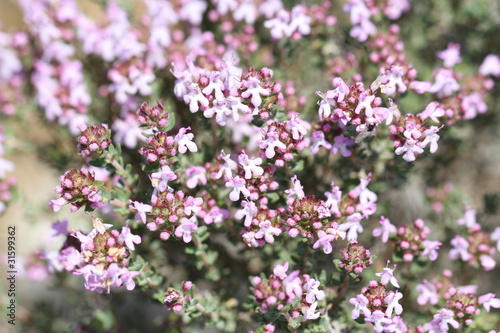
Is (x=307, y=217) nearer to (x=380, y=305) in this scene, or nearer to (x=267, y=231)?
(x=267, y=231)

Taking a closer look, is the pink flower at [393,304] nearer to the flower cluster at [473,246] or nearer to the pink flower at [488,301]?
the pink flower at [488,301]

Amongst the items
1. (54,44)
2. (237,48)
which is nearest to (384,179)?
(237,48)

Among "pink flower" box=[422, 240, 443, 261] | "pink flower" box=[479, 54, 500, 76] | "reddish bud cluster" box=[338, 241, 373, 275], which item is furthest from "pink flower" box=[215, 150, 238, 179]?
"pink flower" box=[479, 54, 500, 76]

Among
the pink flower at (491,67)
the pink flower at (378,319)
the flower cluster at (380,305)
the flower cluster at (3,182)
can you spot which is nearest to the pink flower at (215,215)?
the flower cluster at (380,305)

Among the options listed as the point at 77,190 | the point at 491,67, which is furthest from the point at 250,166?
the point at 491,67

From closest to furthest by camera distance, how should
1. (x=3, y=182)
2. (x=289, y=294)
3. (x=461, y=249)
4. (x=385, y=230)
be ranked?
(x=289, y=294), (x=385, y=230), (x=461, y=249), (x=3, y=182)

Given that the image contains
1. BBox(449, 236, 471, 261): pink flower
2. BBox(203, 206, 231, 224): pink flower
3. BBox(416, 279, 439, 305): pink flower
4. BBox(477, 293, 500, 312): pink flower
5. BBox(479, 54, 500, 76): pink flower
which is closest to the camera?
BBox(203, 206, 231, 224): pink flower

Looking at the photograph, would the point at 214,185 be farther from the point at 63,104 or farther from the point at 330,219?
the point at 63,104

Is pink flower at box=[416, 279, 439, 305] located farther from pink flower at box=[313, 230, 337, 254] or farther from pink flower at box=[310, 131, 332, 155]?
pink flower at box=[310, 131, 332, 155]
